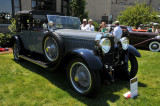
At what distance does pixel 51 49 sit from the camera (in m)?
3.68

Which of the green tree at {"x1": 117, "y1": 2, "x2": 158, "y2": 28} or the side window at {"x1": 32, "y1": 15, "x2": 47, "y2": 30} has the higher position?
the green tree at {"x1": 117, "y1": 2, "x2": 158, "y2": 28}

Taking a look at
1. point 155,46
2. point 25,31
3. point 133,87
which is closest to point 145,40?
point 155,46

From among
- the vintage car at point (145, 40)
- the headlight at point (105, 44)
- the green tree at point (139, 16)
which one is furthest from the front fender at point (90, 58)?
the green tree at point (139, 16)

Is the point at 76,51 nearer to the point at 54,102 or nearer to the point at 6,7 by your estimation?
the point at 54,102

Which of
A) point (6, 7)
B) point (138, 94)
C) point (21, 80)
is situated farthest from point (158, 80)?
point (6, 7)

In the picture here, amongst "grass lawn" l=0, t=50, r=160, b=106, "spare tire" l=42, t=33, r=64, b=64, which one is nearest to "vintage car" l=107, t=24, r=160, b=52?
"grass lawn" l=0, t=50, r=160, b=106

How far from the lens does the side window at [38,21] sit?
13.8 ft

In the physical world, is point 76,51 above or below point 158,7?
below

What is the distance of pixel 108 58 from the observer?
9.93 ft

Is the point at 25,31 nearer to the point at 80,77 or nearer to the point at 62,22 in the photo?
the point at 62,22

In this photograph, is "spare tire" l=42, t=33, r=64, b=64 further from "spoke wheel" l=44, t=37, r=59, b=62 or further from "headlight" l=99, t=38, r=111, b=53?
"headlight" l=99, t=38, r=111, b=53

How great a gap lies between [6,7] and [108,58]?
34.5 feet

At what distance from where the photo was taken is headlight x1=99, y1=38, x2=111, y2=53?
2.77 meters

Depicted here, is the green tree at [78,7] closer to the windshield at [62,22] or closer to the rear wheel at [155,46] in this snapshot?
the rear wheel at [155,46]
